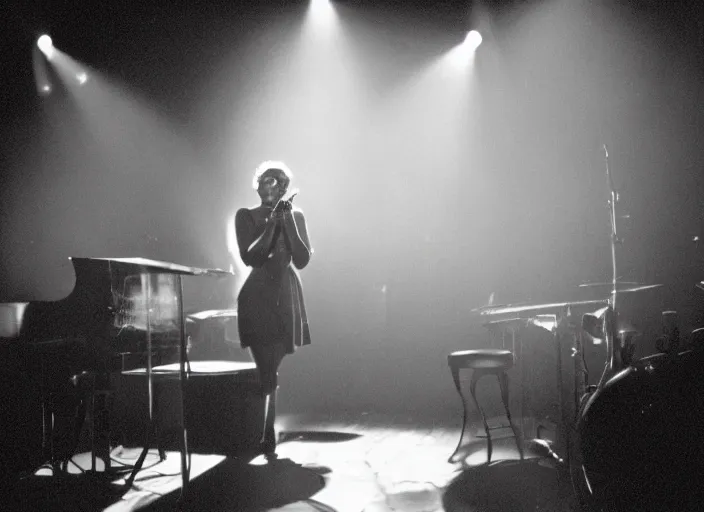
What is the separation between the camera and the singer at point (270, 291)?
3.43 metres

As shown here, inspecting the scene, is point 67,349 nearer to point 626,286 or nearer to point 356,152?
point 626,286

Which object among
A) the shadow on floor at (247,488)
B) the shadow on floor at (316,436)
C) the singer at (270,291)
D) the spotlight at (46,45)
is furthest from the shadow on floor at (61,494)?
the spotlight at (46,45)

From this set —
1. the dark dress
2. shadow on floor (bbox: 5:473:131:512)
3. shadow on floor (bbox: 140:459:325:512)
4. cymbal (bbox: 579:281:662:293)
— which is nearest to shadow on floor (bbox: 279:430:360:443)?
shadow on floor (bbox: 140:459:325:512)

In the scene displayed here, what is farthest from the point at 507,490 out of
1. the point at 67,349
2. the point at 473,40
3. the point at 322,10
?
the point at 322,10

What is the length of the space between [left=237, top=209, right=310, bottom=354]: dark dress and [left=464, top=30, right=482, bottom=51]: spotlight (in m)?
4.38

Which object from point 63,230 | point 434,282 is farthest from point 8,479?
point 434,282

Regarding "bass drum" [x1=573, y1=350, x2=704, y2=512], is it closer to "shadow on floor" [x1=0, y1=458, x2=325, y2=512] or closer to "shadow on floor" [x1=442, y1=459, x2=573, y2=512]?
"shadow on floor" [x1=442, y1=459, x2=573, y2=512]

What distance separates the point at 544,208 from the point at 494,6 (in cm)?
229

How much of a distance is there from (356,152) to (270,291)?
4.21m

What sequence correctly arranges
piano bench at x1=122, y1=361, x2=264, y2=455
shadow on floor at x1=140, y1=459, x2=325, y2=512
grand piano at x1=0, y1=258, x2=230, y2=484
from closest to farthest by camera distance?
shadow on floor at x1=140, y1=459, x2=325, y2=512
grand piano at x1=0, y1=258, x2=230, y2=484
piano bench at x1=122, y1=361, x2=264, y2=455

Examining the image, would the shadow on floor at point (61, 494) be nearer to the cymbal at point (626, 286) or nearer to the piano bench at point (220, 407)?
the piano bench at point (220, 407)

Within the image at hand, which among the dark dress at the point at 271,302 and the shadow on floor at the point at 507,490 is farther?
the dark dress at the point at 271,302

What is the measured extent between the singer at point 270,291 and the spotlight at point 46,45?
4.85 meters

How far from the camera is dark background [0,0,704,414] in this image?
5.70 m
